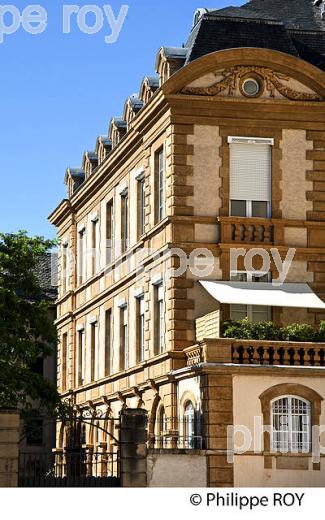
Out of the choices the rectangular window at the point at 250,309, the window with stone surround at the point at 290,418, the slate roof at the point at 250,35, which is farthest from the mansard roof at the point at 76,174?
the window with stone surround at the point at 290,418

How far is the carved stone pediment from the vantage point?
4106cm

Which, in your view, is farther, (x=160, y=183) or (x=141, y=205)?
(x=141, y=205)

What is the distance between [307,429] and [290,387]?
4.03 ft

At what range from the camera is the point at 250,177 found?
4122 centimetres

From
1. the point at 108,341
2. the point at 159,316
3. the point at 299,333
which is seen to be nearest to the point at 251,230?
the point at 299,333

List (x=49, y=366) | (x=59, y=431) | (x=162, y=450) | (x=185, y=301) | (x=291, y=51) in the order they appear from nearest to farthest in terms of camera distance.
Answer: (x=162, y=450) < (x=185, y=301) < (x=291, y=51) < (x=59, y=431) < (x=49, y=366)

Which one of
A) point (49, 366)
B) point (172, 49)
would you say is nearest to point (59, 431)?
point (49, 366)

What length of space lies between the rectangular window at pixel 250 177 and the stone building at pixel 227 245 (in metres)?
0.04

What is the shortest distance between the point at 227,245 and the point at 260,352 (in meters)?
4.40

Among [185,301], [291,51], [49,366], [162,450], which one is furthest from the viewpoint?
[49,366]

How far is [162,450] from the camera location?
3562cm

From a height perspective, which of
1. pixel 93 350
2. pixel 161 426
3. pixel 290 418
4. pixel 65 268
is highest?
pixel 65 268

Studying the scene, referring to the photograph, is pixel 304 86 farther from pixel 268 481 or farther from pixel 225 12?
pixel 268 481

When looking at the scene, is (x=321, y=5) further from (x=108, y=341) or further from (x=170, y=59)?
(x=108, y=341)
